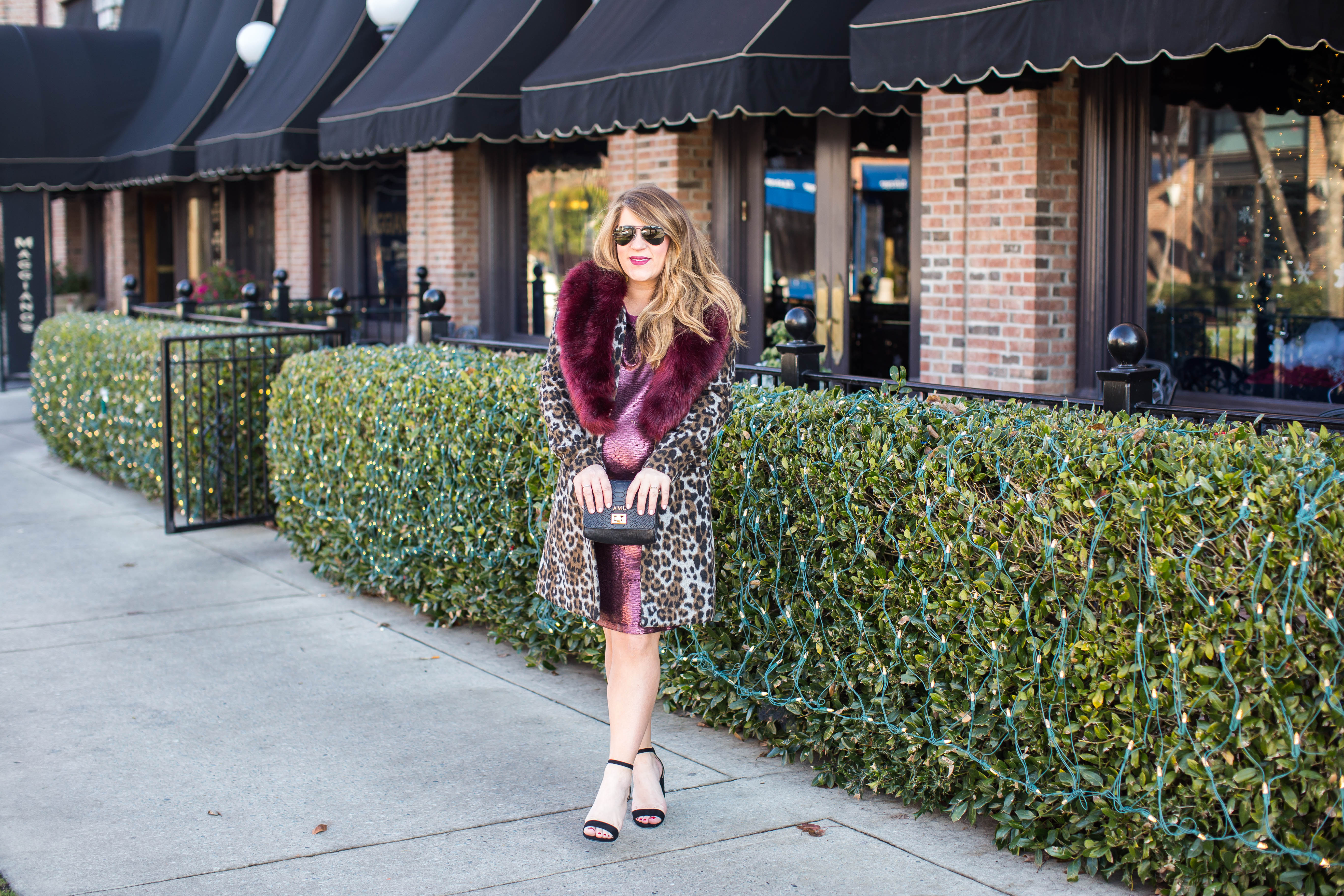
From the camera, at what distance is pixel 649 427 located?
3.77 metres

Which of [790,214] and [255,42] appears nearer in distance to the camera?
[790,214]

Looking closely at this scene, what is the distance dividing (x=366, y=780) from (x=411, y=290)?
9.98 m

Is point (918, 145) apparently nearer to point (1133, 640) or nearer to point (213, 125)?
point (1133, 640)

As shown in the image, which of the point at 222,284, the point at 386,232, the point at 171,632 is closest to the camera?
the point at 171,632

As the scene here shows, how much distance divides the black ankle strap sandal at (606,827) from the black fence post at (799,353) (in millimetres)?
1691

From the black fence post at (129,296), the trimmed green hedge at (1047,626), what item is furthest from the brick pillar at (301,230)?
the trimmed green hedge at (1047,626)

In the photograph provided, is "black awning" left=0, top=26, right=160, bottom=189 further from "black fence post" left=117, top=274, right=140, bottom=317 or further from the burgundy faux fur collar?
the burgundy faux fur collar

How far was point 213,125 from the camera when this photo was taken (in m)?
14.2

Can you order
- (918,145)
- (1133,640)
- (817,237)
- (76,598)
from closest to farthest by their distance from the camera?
(1133,640) → (76,598) → (918,145) → (817,237)

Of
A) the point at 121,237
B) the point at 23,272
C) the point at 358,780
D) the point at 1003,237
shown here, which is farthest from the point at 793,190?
the point at 121,237

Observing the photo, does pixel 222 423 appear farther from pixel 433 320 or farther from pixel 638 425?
pixel 638 425

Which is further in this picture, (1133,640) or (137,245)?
(137,245)

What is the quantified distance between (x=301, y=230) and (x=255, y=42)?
2114mm

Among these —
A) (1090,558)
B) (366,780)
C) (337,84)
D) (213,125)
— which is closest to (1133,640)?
(1090,558)
